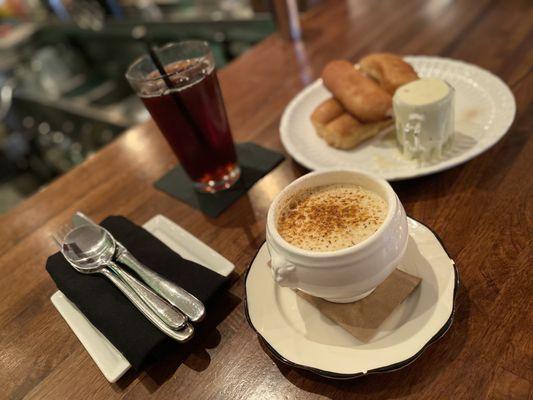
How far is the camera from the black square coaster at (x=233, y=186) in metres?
0.95

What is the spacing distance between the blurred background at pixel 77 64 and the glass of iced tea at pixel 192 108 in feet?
3.86

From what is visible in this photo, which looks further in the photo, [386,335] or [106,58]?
[106,58]

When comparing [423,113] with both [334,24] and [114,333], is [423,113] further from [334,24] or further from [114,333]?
[334,24]

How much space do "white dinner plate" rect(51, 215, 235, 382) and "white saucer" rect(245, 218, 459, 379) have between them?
0.12 meters

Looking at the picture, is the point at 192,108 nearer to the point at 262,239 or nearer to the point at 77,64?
the point at 262,239

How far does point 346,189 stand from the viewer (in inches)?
26.0

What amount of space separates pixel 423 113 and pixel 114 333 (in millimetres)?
692

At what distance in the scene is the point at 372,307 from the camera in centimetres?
60

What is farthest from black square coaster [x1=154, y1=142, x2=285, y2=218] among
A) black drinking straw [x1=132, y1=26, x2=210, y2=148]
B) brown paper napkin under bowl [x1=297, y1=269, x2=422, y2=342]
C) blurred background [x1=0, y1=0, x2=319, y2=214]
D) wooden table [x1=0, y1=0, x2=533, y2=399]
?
blurred background [x1=0, y1=0, x2=319, y2=214]

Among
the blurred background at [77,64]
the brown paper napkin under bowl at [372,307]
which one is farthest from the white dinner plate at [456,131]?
the blurred background at [77,64]

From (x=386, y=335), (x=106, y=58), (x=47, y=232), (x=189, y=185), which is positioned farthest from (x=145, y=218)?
(x=106, y=58)

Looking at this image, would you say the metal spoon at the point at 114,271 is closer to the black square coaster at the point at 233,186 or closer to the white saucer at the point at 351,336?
the white saucer at the point at 351,336

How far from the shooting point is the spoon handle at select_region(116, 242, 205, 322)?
0.62 m

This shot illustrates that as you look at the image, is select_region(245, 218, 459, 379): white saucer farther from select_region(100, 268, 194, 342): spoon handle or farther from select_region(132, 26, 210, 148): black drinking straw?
select_region(132, 26, 210, 148): black drinking straw
